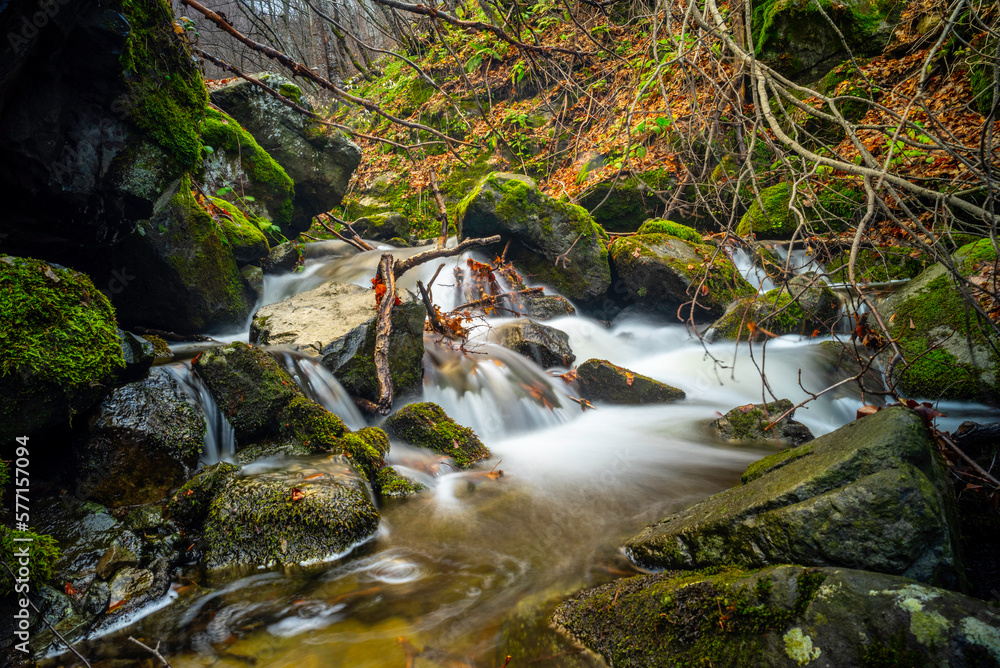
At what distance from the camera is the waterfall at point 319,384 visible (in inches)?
195

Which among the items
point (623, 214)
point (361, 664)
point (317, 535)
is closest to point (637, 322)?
point (623, 214)

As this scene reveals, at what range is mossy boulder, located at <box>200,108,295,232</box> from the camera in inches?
331

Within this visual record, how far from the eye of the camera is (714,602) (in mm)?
1791

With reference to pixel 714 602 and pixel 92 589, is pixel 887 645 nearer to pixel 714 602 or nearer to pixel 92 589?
pixel 714 602

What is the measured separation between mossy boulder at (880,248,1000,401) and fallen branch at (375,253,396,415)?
5.30 m

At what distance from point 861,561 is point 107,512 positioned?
4.26 meters

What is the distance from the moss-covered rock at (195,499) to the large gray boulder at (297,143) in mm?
8805

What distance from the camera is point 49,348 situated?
10.5 feet

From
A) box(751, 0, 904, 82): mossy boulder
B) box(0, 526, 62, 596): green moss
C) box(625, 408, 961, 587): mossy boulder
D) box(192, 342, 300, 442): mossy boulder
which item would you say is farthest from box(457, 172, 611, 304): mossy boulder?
box(0, 526, 62, 596): green moss

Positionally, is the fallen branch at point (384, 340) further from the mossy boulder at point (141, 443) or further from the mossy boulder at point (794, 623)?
the mossy boulder at point (794, 623)

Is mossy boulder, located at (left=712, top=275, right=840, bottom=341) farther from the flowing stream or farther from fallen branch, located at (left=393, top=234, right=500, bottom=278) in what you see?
fallen branch, located at (left=393, top=234, right=500, bottom=278)

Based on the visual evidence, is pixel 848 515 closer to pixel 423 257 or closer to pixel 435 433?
pixel 435 433

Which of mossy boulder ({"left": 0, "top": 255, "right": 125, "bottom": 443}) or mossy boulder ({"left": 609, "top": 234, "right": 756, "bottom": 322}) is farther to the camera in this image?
mossy boulder ({"left": 609, "top": 234, "right": 756, "bottom": 322})

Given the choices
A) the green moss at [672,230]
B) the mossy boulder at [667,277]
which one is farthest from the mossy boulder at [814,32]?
the mossy boulder at [667,277]
